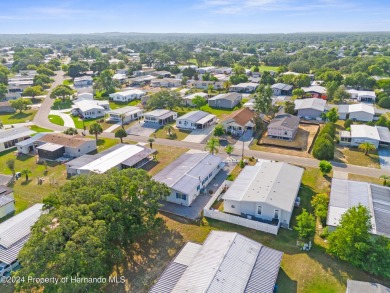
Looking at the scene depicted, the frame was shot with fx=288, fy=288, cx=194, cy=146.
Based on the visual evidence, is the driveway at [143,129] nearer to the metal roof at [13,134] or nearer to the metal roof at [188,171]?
the metal roof at [188,171]

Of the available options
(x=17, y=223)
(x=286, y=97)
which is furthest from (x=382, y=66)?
(x=17, y=223)

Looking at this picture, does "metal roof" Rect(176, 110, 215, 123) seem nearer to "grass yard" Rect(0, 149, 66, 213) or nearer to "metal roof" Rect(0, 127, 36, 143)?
"grass yard" Rect(0, 149, 66, 213)

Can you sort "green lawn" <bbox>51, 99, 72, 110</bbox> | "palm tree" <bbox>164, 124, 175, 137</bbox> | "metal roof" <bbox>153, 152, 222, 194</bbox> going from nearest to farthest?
"metal roof" <bbox>153, 152, 222, 194</bbox>
"palm tree" <bbox>164, 124, 175, 137</bbox>
"green lawn" <bbox>51, 99, 72, 110</bbox>

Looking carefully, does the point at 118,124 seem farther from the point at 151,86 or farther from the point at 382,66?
the point at 382,66

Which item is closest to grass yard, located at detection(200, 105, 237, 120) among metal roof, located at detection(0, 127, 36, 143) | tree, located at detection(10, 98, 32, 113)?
metal roof, located at detection(0, 127, 36, 143)

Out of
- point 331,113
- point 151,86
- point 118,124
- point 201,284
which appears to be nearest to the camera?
point 201,284

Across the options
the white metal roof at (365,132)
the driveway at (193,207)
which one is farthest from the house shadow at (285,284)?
the white metal roof at (365,132)

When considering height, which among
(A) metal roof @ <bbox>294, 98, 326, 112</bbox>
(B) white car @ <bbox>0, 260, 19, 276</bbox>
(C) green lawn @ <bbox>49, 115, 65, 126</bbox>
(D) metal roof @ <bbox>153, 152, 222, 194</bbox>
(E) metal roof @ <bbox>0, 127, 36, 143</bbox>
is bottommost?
(C) green lawn @ <bbox>49, 115, 65, 126</bbox>
